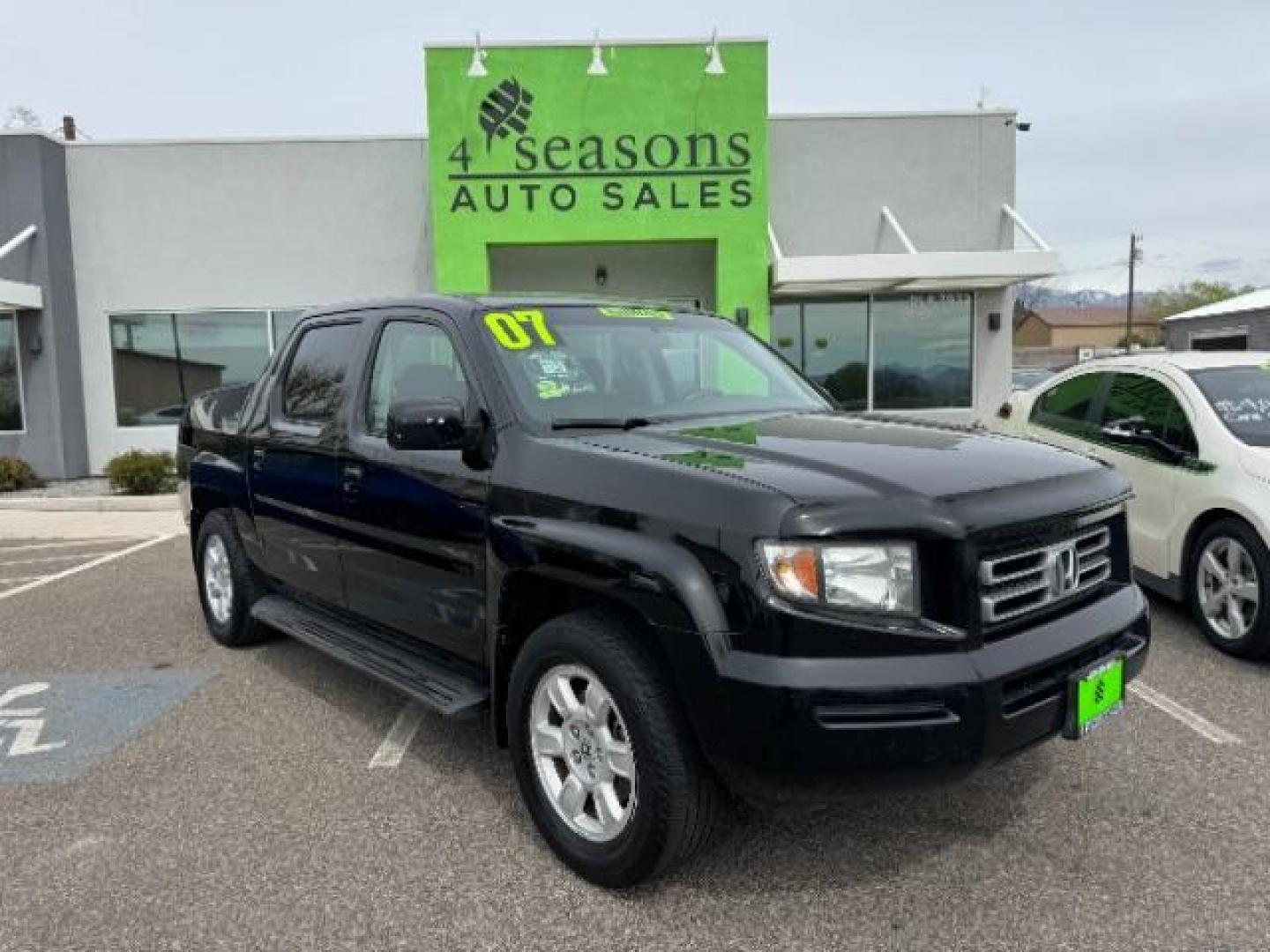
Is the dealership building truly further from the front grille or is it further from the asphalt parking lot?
the front grille

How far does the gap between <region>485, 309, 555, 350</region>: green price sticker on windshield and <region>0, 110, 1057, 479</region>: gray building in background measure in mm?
10530

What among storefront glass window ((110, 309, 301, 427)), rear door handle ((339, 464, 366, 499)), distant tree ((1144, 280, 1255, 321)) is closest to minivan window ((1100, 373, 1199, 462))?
rear door handle ((339, 464, 366, 499))

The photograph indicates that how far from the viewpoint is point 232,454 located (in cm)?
519

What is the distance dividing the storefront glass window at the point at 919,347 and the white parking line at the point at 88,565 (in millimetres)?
10020

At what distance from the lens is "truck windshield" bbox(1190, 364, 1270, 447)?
5344mm

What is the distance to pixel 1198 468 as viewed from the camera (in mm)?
5387

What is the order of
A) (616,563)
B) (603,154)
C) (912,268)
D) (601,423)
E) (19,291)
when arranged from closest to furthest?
1. (616,563)
2. (601,423)
3. (912,268)
4. (603,154)
5. (19,291)

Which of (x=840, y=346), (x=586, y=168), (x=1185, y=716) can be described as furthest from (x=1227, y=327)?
(x=1185, y=716)

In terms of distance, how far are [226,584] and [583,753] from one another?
10.9ft

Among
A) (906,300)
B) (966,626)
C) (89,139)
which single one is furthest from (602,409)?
(89,139)

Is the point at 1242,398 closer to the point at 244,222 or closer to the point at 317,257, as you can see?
the point at 317,257

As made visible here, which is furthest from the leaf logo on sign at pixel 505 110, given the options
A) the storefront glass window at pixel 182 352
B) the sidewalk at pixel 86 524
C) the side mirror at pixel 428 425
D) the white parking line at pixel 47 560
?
the side mirror at pixel 428 425

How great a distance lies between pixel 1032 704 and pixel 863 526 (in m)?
0.72

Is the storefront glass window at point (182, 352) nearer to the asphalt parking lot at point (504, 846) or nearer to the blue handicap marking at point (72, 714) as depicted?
the blue handicap marking at point (72, 714)
